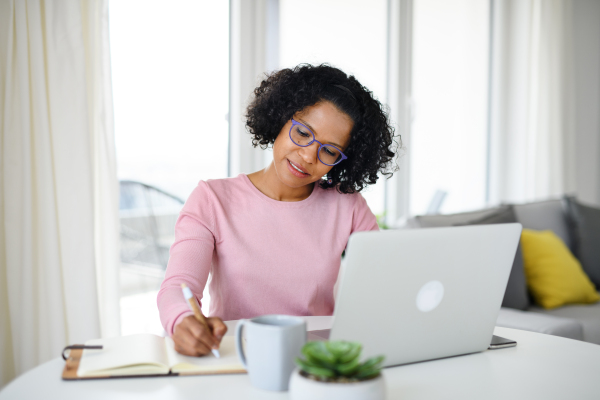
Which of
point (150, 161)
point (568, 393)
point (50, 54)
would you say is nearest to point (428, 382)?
point (568, 393)

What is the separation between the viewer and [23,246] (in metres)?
1.65

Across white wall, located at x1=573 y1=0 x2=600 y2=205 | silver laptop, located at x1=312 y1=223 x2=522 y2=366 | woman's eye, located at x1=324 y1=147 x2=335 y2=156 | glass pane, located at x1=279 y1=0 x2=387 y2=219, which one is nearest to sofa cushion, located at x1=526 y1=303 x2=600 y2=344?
glass pane, located at x1=279 y1=0 x2=387 y2=219

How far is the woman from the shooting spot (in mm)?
1362

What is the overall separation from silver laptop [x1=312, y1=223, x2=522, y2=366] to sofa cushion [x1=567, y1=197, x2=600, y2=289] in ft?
7.27

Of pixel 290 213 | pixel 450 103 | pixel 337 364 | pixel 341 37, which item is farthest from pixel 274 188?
pixel 450 103

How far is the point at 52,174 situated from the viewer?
1.73 meters

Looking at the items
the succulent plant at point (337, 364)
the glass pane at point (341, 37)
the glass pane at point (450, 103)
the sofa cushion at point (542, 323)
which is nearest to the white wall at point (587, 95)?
the glass pane at point (450, 103)

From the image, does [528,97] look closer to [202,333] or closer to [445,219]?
[445,219]

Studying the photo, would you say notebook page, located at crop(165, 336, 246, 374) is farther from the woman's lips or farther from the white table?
the woman's lips

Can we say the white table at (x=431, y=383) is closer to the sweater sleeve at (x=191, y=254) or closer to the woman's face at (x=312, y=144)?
the sweater sleeve at (x=191, y=254)

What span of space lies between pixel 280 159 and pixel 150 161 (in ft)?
3.53

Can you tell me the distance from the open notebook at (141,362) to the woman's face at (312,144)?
0.58 meters

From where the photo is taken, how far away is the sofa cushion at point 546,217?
9.20 feet

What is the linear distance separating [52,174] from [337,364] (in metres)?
1.42
